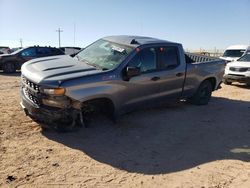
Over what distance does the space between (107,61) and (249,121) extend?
3.91 metres

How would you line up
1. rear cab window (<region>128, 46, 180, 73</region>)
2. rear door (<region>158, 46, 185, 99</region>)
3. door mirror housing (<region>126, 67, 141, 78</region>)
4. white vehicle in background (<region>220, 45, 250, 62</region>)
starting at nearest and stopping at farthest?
door mirror housing (<region>126, 67, 141, 78</region>), rear cab window (<region>128, 46, 180, 73</region>), rear door (<region>158, 46, 185, 99</region>), white vehicle in background (<region>220, 45, 250, 62</region>)

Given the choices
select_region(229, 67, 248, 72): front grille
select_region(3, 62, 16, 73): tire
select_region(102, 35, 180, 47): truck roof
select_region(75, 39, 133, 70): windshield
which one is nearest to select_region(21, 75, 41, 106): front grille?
select_region(75, 39, 133, 70): windshield

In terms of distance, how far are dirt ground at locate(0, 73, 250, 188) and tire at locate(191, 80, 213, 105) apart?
1185mm

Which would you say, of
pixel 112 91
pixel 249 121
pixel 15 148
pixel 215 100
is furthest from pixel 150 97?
pixel 215 100

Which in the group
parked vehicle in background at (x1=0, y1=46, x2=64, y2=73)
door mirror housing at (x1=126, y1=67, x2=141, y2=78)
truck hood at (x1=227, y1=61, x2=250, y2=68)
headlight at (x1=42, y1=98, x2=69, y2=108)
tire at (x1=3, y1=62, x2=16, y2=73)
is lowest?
tire at (x1=3, y1=62, x2=16, y2=73)

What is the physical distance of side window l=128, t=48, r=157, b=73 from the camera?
692 centimetres

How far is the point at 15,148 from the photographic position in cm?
536

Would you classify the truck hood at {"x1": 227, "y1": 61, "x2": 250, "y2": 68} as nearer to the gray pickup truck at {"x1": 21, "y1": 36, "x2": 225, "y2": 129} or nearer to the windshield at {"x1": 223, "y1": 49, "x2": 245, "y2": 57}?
the windshield at {"x1": 223, "y1": 49, "x2": 245, "y2": 57}

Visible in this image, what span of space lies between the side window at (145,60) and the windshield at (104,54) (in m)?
0.22

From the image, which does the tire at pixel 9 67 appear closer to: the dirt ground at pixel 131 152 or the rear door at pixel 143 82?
the dirt ground at pixel 131 152

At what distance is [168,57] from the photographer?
25.7 feet

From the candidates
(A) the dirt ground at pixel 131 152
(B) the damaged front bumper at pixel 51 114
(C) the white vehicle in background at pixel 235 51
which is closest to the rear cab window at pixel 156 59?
(A) the dirt ground at pixel 131 152

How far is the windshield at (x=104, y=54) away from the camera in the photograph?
6.75m

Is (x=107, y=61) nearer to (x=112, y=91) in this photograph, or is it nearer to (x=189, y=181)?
(x=112, y=91)
